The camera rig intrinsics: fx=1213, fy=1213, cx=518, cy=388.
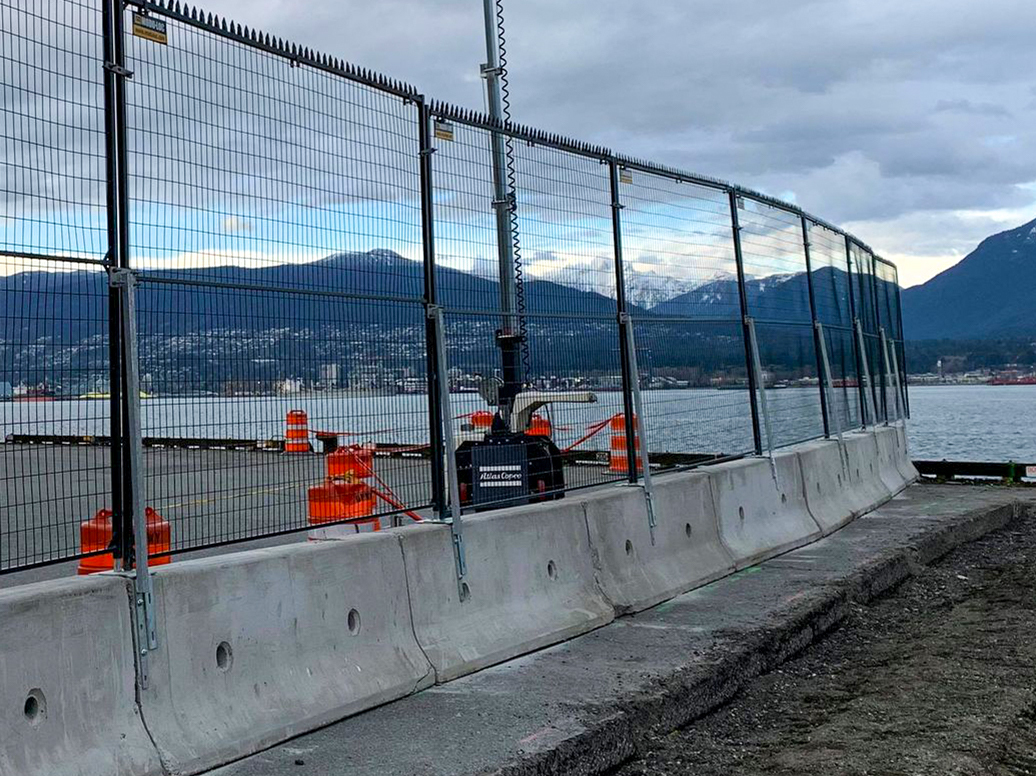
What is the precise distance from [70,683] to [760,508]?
7.70 m

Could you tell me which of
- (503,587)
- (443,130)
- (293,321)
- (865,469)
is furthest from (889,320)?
(293,321)

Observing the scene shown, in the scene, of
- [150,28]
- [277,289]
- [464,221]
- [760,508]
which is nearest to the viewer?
[150,28]

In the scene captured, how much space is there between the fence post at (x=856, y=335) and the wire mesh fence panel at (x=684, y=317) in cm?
533

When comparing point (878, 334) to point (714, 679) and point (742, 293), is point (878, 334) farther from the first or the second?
point (714, 679)

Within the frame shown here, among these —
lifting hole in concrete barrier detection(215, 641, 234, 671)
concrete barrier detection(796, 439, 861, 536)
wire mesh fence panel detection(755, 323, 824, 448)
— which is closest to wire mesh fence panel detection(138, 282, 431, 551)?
lifting hole in concrete barrier detection(215, 641, 234, 671)

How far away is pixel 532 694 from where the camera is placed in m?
6.36

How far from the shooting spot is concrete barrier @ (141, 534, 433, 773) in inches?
210

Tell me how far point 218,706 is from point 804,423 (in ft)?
32.1

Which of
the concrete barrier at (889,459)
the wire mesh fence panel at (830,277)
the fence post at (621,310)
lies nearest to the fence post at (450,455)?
the fence post at (621,310)

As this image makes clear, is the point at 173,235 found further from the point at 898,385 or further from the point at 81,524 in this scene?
the point at 898,385

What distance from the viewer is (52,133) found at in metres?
5.16

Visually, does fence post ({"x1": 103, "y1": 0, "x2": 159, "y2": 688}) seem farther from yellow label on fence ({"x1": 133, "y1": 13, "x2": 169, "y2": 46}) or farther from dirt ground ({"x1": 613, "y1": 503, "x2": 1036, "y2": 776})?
dirt ground ({"x1": 613, "y1": 503, "x2": 1036, "y2": 776})

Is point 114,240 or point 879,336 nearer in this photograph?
point 114,240

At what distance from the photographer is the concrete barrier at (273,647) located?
17.5ft
